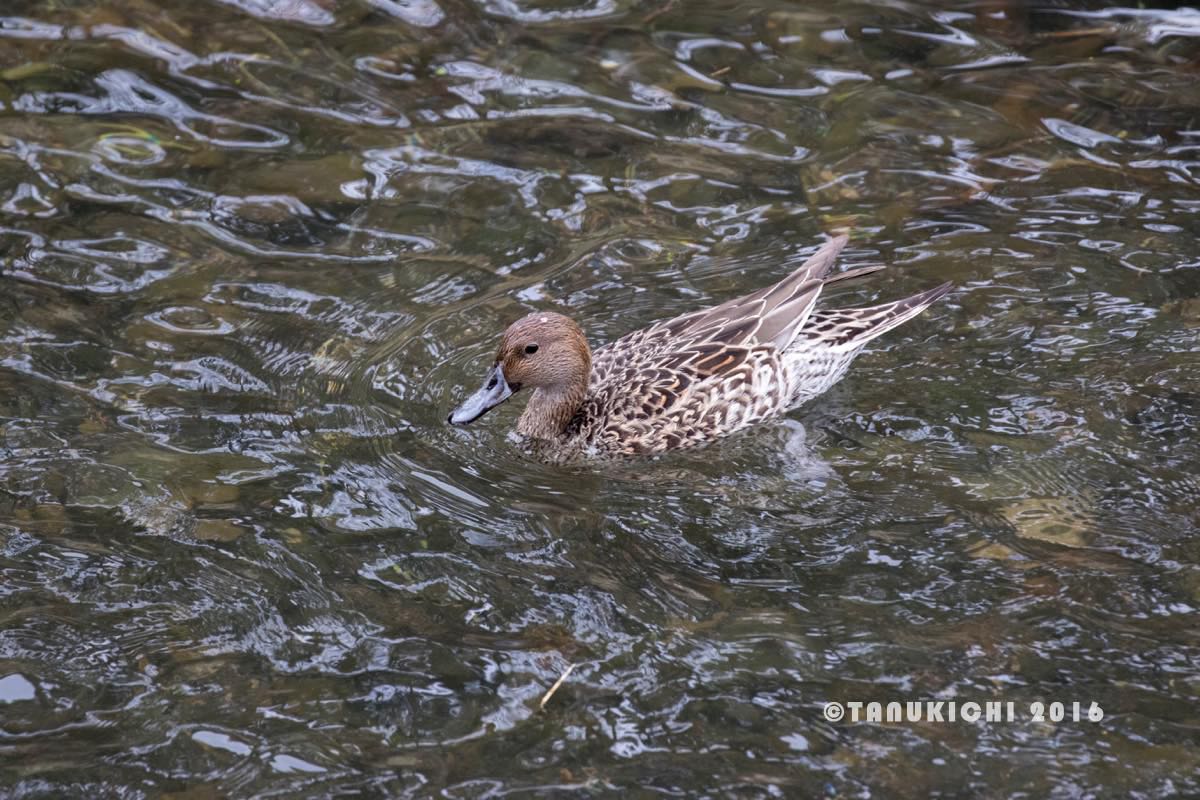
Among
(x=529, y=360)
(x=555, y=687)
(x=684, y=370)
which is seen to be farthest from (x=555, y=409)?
(x=555, y=687)

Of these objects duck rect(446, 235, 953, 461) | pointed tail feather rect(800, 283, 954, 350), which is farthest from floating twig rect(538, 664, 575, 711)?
pointed tail feather rect(800, 283, 954, 350)

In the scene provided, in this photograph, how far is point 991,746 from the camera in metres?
5.33

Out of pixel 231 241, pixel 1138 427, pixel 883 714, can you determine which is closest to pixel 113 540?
pixel 231 241

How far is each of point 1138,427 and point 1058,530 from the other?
98 centimetres

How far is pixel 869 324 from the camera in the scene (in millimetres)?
7613

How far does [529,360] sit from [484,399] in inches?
12.4

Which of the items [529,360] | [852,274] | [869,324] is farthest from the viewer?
[852,274]

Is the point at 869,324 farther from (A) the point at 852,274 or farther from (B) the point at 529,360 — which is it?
(B) the point at 529,360

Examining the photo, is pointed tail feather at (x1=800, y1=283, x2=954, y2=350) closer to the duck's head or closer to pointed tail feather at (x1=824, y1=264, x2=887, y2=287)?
pointed tail feather at (x1=824, y1=264, x2=887, y2=287)

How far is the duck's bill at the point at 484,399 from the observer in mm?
7238

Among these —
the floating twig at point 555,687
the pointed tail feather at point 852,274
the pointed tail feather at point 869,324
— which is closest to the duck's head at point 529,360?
the pointed tail feather at point 869,324

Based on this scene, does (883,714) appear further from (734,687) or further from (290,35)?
(290,35)

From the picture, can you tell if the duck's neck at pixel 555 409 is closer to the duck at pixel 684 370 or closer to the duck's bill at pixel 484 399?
the duck at pixel 684 370

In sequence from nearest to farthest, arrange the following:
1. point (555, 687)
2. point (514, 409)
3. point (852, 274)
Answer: point (555, 687)
point (852, 274)
point (514, 409)
